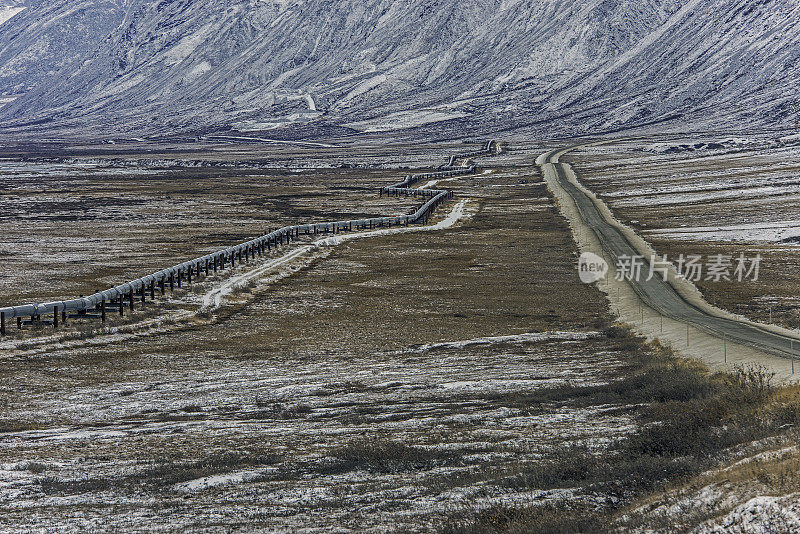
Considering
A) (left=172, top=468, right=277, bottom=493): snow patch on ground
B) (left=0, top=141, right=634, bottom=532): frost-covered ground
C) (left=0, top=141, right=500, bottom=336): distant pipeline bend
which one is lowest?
(left=172, top=468, right=277, bottom=493): snow patch on ground

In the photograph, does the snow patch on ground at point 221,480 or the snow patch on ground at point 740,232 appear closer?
the snow patch on ground at point 221,480

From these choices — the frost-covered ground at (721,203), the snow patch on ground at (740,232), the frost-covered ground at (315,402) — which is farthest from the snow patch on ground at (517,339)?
the snow patch on ground at (740,232)

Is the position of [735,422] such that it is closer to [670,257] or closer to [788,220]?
[670,257]

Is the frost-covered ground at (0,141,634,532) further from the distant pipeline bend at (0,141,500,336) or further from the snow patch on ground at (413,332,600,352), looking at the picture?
the distant pipeline bend at (0,141,500,336)

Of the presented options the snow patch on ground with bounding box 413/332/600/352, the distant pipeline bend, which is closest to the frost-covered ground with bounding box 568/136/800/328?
the snow patch on ground with bounding box 413/332/600/352

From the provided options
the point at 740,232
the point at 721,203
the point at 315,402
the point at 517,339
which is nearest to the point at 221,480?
the point at 315,402

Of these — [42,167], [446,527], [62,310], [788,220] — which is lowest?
[446,527]

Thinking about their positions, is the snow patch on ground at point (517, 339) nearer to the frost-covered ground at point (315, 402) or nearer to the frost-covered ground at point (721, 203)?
the frost-covered ground at point (315, 402)

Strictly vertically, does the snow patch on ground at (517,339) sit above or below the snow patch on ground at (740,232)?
below

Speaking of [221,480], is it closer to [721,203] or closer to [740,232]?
[740,232]

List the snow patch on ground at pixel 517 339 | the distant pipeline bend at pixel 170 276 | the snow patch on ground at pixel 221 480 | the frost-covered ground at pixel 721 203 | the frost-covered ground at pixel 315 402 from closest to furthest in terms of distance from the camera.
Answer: the frost-covered ground at pixel 315 402 < the snow patch on ground at pixel 221 480 < the snow patch on ground at pixel 517 339 < the distant pipeline bend at pixel 170 276 < the frost-covered ground at pixel 721 203

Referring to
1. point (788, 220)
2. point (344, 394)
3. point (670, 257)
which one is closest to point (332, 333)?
point (344, 394)
